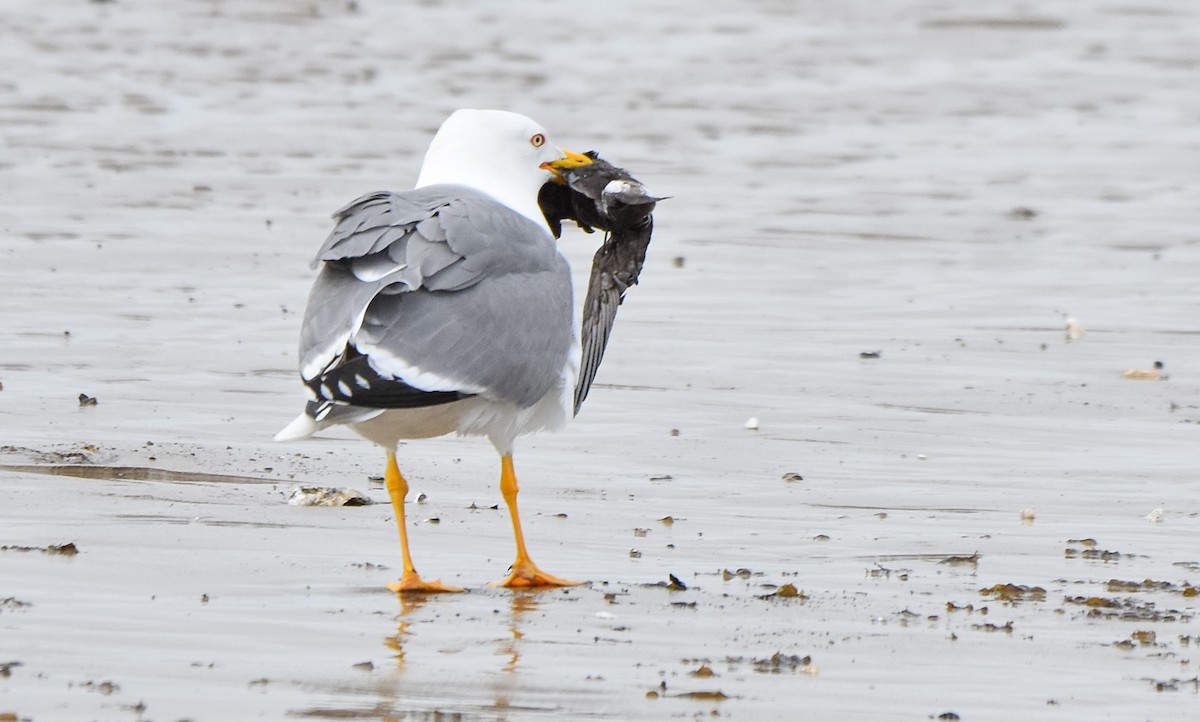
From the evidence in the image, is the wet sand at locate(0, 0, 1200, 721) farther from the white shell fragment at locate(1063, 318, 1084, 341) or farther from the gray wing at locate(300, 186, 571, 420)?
the gray wing at locate(300, 186, 571, 420)

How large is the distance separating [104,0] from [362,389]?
1952cm

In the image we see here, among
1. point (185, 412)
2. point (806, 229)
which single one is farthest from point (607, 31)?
point (185, 412)

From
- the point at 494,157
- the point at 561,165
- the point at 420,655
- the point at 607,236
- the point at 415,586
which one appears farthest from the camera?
the point at 607,236

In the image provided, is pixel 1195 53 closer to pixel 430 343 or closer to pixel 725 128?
pixel 725 128

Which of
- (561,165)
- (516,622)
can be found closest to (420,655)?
(516,622)

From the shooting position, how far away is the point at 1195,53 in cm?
2345

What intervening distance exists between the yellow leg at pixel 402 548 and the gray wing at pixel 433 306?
44cm

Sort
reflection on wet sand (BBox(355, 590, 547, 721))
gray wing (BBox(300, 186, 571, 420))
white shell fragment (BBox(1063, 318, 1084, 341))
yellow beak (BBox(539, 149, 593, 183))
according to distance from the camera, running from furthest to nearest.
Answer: white shell fragment (BBox(1063, 318, 1084, 341)) < yellow beak (BBox(539, 149, 593, 183)) < gray wing (BBox(300, 186, 571, 420)) < reflection on wet sand (BBox(355, 590, 547, 721))

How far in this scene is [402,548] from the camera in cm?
592

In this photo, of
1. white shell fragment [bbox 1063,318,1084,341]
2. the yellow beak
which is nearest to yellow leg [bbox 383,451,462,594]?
the yellow beak

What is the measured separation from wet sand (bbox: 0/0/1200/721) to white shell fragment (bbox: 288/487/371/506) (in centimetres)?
6

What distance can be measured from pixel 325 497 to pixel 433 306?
117 centimetres

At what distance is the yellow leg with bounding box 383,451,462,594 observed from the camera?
18.7 feet

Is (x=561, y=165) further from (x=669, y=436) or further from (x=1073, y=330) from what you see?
(x=1073, y=330)
